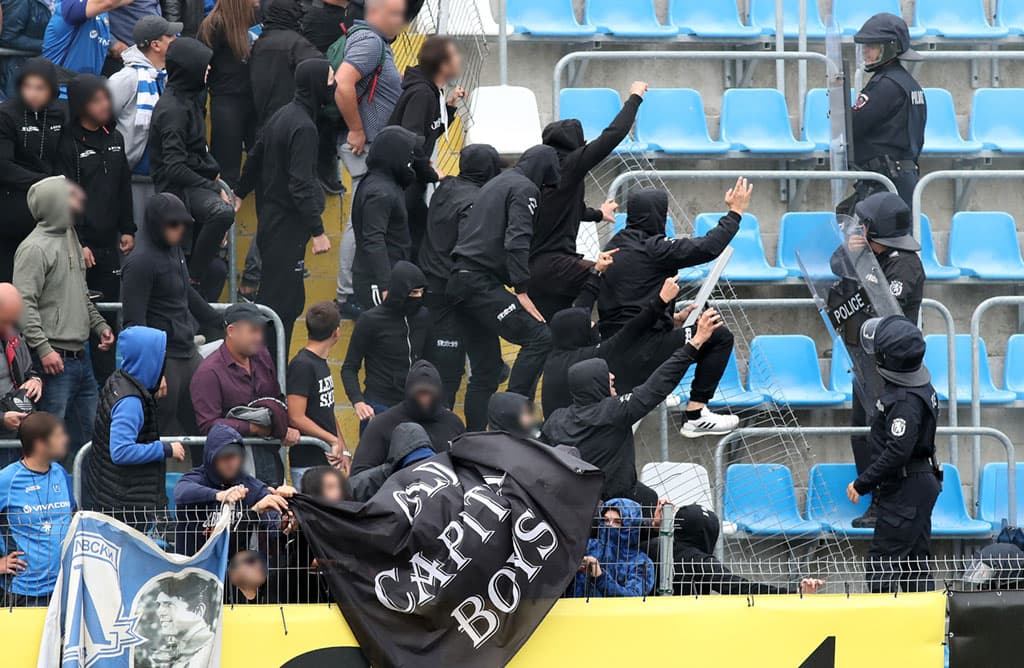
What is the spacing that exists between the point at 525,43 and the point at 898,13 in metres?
3.13

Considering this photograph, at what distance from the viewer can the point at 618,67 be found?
12.7 meters

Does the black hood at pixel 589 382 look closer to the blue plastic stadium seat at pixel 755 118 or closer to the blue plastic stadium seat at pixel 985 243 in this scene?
the blue plastic stadium seat at pixel 755 118

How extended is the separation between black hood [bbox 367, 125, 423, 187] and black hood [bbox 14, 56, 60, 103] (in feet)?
6.14

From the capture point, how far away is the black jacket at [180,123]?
391 inches

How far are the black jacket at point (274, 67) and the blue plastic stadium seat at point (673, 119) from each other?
2590 mm

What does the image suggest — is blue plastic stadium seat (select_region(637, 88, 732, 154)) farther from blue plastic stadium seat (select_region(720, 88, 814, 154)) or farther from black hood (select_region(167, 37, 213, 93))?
black hood (select_region(167, 37, 213, 93))

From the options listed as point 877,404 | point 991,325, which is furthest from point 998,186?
point 877,404

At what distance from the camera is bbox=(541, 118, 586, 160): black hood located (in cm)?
1048

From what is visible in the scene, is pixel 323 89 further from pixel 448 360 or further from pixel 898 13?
pixel 898 13

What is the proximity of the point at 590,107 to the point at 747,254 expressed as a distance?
1563 millimetres

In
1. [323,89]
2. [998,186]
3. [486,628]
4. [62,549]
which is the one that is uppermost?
[323,89]

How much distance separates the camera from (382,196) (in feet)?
33.0

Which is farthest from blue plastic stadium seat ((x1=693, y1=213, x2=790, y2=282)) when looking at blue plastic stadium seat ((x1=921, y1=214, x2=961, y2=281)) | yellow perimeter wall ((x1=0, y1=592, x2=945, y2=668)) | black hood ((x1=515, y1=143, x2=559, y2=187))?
yellow perimeter wall ((x1=0, y1=592, x2=945, y2=668))

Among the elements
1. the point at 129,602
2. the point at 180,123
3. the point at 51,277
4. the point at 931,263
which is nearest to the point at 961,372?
the point at 931,263
